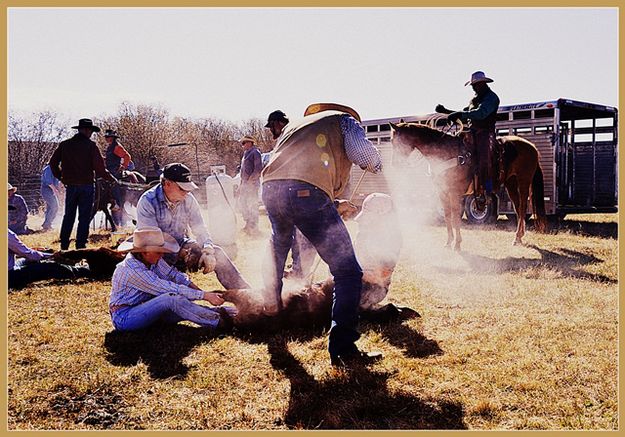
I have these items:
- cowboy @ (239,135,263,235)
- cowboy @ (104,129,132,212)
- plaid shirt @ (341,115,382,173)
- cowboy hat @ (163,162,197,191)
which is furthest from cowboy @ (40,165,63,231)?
plaid shirt @ (341,115,382,173)

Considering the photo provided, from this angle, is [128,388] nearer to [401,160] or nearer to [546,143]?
[401,160]

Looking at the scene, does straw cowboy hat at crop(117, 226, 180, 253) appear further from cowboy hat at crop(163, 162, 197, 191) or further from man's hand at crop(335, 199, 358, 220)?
man's hand at crop(335, 199, 358, 220)

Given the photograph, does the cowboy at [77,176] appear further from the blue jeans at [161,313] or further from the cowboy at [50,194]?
the cowboy at [50,194]

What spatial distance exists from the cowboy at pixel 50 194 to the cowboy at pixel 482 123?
31.9 feet

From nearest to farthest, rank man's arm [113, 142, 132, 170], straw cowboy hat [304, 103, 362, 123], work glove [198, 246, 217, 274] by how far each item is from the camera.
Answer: straw cowboy hat [304, 103, 362, 123]
work glove [198, 246, 217, 274]
man's arm [113, 142, 132, 170]

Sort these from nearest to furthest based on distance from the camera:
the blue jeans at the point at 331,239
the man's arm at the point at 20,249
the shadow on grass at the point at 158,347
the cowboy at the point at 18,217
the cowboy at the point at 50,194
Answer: the blue jeans at the point at 331,239, the shadow on grass at the point at 158,347, the man's arm at the point at 20,249, the cowboy at the point at 18,217, the cowboy at the point at 50,194

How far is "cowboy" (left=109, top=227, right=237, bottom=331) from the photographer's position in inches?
171

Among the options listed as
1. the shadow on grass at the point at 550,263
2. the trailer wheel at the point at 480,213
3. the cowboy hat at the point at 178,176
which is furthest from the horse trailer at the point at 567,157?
the cowboy hat at the point at 178,176

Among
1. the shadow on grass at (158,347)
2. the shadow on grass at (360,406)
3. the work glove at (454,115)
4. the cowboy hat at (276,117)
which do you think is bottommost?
the shadow on grass at (360,406)

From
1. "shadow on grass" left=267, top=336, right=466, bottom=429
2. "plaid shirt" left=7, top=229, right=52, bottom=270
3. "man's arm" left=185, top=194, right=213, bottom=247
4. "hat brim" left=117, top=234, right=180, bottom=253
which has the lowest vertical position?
"shadow on grass" left=267, top=336, right=466, bottom=429

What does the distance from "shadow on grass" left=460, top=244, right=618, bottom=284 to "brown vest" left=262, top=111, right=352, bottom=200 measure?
407 centimetres

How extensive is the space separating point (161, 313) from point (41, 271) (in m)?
2.91

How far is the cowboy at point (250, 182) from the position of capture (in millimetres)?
10586

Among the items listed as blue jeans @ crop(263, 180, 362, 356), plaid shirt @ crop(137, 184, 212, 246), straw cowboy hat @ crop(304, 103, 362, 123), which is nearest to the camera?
blue jeans @ crop(263, 180, 362, 356)
